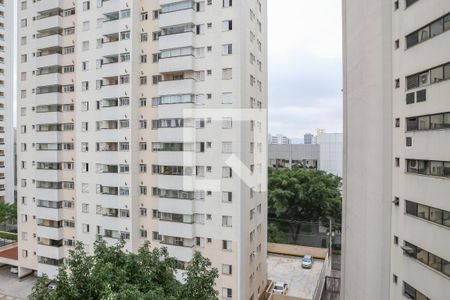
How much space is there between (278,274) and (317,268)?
393 cm

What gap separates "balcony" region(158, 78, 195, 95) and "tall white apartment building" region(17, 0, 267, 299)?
0.09 metres

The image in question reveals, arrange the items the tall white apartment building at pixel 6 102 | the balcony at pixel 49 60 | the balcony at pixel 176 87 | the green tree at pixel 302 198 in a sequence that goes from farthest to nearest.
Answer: the tall white apartment building at pixel 6 102
the green tree at pixel 302 198
the balcony at pixel 49 60
the balcony at pixel 176 87

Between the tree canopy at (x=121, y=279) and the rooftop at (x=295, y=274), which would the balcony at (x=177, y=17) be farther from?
the rooftop at (x=295, y=274)

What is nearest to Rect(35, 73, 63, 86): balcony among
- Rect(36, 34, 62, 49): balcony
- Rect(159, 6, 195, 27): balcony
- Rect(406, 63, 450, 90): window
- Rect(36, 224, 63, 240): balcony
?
Rect(36, 34, 62, 49): balcony

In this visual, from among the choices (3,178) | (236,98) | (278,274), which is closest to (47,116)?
(236,98)

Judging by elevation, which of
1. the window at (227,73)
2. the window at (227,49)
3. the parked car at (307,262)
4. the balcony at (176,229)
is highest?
the window at (227,49)

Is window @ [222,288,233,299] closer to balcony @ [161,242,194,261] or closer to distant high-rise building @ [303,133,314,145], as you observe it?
balcony @ [161,242,194,261]

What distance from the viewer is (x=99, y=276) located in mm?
8578

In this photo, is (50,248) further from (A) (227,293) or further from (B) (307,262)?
(B) (307,262)

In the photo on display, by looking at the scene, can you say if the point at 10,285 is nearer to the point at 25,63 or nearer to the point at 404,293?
the point at 25,63

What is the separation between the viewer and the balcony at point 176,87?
20330mm

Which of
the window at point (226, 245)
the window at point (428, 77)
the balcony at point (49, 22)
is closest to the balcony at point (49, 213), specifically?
the window at point (226, 245)

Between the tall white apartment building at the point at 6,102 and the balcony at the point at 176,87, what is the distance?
3876cm

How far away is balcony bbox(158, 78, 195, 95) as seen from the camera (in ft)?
66.7
